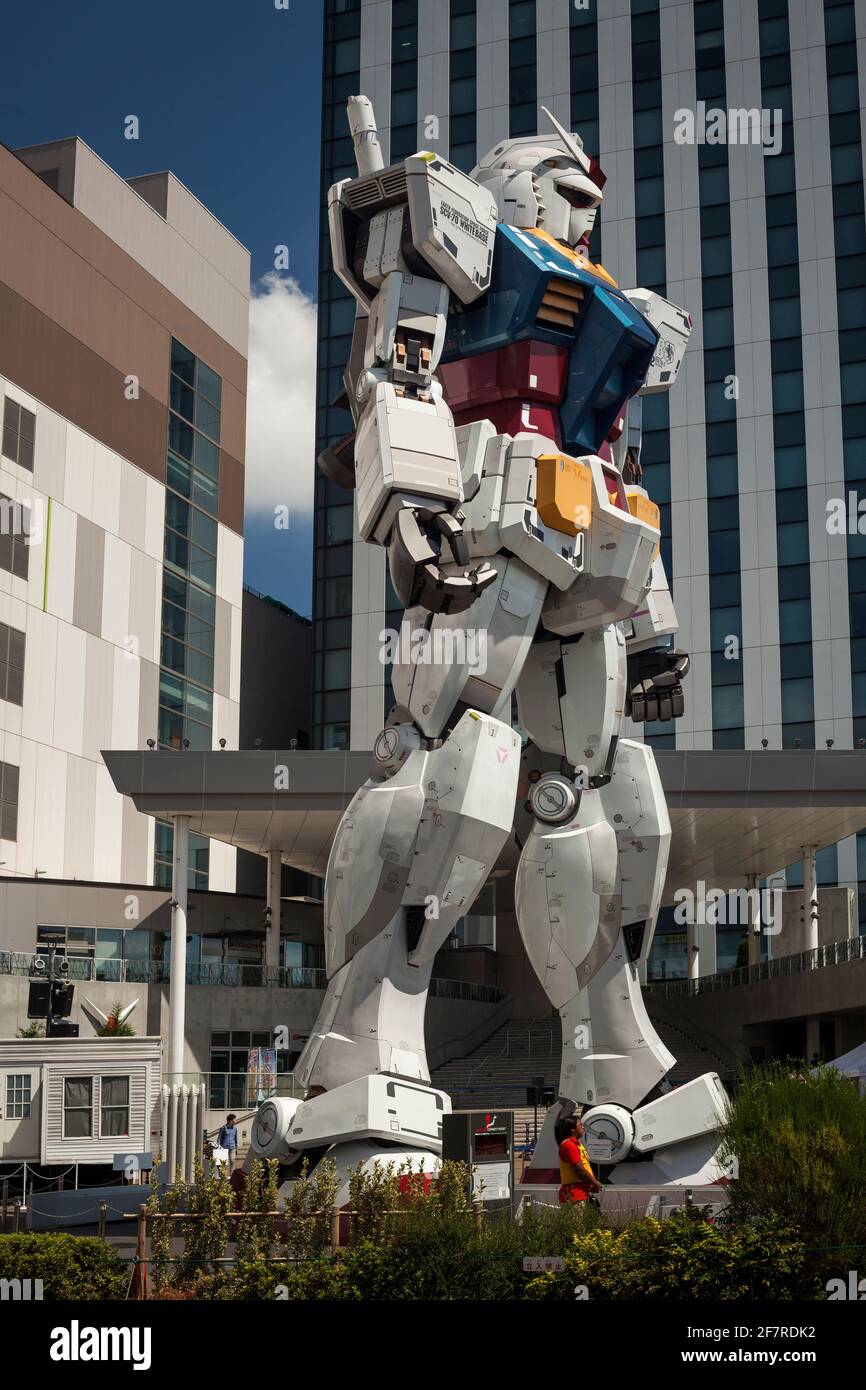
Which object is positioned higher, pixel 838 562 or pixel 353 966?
pixel 838 562

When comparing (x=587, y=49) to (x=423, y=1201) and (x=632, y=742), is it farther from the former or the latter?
(x=423, y=1201)

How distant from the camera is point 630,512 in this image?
12500 mm

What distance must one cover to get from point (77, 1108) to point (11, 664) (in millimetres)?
24044

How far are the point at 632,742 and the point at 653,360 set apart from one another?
346 centimetres

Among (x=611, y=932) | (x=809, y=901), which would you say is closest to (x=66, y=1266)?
(x=611, y=932)

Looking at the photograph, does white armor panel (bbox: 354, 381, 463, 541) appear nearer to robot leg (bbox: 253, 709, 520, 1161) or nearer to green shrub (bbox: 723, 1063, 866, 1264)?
robot leg (bbox: 253, 709, 520, 1161)

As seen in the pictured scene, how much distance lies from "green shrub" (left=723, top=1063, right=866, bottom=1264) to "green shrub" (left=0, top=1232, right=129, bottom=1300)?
10.7 ft

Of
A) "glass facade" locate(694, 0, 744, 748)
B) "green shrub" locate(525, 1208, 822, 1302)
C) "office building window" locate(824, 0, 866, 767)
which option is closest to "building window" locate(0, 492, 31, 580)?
"glass facade" locate(694, 0, 744, 748)

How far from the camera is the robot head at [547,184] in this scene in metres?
12.5

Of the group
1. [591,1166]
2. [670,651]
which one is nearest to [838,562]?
[670,651]

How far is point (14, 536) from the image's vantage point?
130 ft

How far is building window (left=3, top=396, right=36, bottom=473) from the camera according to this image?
39938mm

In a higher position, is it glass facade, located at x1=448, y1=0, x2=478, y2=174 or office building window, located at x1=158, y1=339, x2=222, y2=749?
glass facade, located at x1=448, y1=0, x2=478, y2=174
